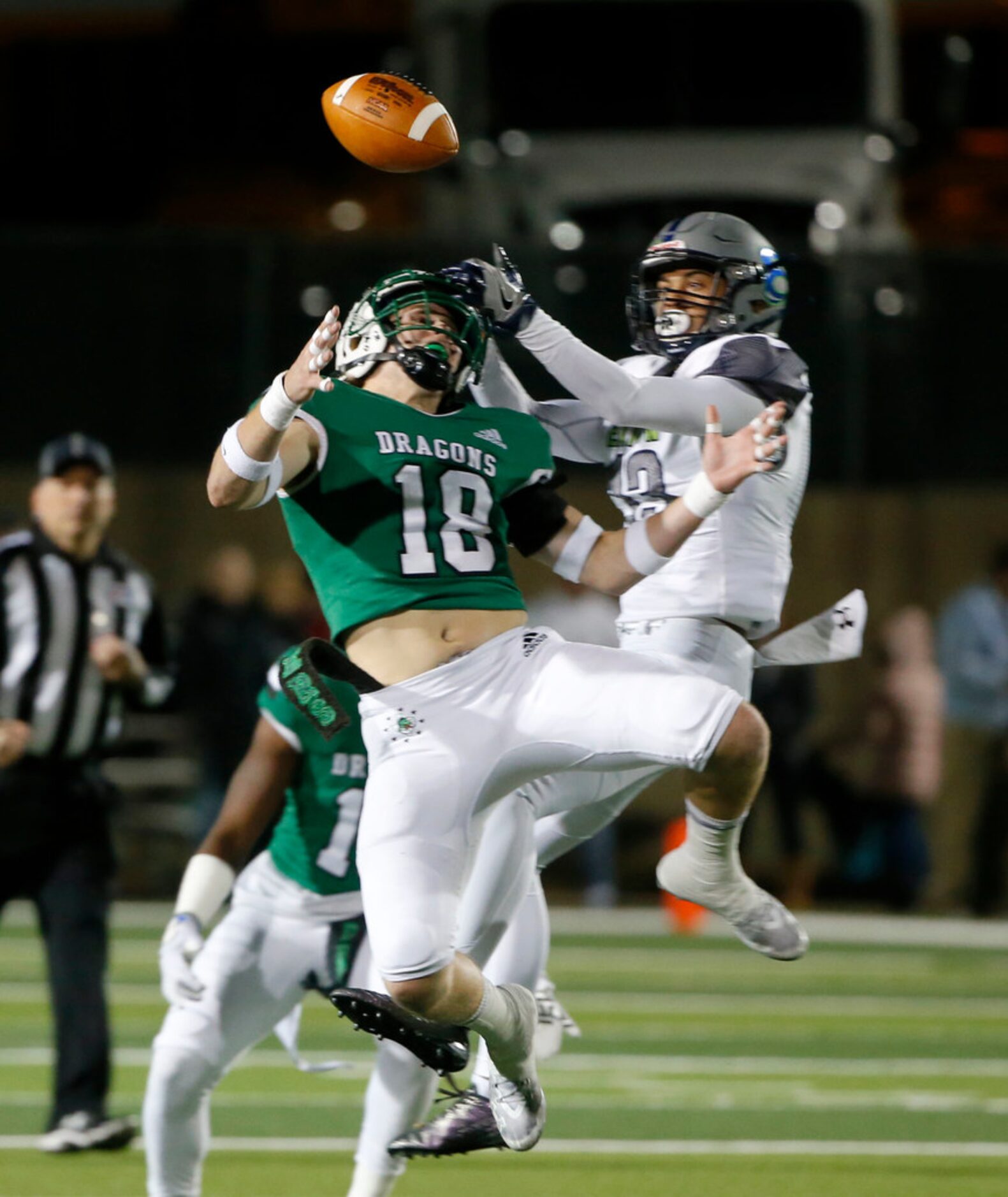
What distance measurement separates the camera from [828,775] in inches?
441

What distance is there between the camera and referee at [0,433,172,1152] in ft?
20.0

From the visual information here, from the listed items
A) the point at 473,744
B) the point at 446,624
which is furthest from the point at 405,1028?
the point at 446,624

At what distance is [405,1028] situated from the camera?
4398 millimetres

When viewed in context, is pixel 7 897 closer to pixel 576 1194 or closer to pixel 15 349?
pixel 576 1194

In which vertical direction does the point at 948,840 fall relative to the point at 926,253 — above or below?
below

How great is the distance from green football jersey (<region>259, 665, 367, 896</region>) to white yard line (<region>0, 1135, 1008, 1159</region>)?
4.36 feet

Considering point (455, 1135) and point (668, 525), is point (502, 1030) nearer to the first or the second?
point (455, 1135)

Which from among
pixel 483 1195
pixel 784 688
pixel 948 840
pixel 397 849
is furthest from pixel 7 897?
pixel 948 840

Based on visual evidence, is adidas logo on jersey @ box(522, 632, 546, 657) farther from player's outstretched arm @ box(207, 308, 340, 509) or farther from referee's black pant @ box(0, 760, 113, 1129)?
referee's black pant @ box(0, 760, 113, 1129)

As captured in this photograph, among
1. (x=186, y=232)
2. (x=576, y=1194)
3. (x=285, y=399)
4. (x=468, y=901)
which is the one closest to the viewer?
(x=285, y=399)

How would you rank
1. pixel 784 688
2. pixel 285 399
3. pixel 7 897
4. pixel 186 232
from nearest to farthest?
pixel 285 399 < pixel 7 897 < pixel 784 688 < pixel 186 232

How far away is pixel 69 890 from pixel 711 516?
2232 mm

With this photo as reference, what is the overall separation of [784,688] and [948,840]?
1.27 meters

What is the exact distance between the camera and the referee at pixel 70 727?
20.0ft
